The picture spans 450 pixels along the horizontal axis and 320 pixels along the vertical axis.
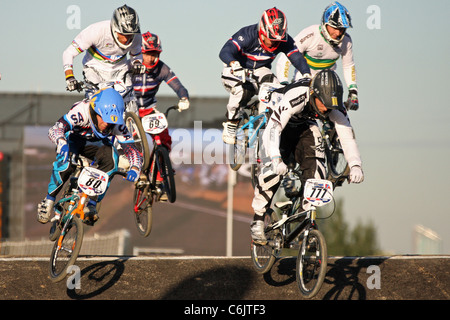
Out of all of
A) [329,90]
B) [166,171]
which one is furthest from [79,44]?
[329,90]

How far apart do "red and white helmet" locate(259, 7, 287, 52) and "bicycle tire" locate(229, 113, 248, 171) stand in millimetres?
1997

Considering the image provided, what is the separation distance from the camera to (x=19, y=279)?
30.8 ft

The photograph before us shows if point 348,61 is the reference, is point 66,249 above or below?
below

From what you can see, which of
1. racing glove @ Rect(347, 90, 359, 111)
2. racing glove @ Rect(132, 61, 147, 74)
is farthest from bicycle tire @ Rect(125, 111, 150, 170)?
racing glove @ Rect(347, 90, 359, 111)

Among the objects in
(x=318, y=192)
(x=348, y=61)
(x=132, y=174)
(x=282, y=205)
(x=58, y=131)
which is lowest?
(x=282, y=205)

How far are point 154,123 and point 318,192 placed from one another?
12.5ft

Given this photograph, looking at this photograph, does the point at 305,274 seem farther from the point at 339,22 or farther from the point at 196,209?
the point at 196,209

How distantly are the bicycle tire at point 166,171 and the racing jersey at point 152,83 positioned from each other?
1030mm

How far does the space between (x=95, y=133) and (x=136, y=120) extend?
200cm

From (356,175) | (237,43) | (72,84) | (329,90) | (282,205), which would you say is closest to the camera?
(329,90)

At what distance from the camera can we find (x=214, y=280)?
9461 mm

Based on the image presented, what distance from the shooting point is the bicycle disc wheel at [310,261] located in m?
7.85

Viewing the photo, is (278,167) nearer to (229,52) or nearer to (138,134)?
(229,52)

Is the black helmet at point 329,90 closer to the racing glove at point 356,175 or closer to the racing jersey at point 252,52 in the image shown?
the racing glove at point 356,175
